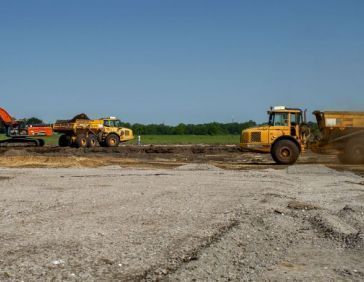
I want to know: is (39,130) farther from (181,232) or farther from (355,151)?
(181,232)

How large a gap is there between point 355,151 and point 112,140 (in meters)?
21.1

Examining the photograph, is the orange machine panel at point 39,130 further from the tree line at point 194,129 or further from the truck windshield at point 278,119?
the tree line at point 194,129

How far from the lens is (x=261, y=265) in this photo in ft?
23.2

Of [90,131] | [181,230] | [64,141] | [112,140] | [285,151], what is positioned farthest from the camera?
[64,141]

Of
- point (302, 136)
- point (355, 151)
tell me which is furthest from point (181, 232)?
point (355, 151)

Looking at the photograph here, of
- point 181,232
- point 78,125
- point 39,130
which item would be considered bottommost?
point 181,232

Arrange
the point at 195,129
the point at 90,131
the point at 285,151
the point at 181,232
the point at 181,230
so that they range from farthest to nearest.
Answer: the point at 195,129, the point at 90,131, the point at 285,151, the point at 181,230, the point at 181,232

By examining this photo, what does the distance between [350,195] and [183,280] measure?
8.86 m

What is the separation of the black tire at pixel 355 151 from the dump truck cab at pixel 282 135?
79.7 inches

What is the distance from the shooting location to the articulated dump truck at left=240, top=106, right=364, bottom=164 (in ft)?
80.3

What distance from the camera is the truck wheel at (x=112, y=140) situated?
4147 centimetres

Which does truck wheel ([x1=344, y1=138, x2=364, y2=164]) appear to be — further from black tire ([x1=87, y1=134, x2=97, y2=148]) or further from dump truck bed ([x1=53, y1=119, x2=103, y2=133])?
dump truck bed ([x1=53, y1=119, x2=103, y2=133])

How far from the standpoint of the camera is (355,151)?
24922 mm

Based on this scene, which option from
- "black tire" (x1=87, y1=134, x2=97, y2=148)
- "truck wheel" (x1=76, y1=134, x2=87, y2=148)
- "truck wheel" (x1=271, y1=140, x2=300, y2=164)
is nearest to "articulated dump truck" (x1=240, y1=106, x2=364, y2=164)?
"truck wheel" (x1=271, y1=140, x2=300, y2=164)
